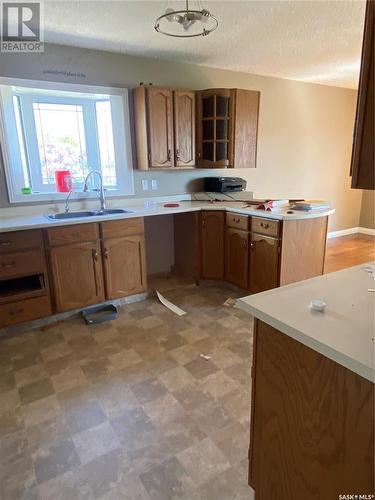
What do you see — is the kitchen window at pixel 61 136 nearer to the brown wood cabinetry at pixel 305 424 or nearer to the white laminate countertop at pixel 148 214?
the white laminate countertop at pixel 148 214

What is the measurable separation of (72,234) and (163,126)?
1460 millimetres

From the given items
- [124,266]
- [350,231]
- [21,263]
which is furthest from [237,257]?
[350,231]

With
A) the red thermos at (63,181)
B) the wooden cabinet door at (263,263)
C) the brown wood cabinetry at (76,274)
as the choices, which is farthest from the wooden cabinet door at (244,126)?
the brown wood cabinetry at (76,274)

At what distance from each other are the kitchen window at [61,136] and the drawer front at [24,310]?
38.7 inches

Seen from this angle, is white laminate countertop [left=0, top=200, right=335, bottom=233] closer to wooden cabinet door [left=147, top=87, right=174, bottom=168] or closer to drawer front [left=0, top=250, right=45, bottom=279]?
drawer front [left=0, top=250, right=45, bottom=279]

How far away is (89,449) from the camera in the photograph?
1606 mm

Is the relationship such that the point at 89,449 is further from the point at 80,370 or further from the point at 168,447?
the point at 80,370

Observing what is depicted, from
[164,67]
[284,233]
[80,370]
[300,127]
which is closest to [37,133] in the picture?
[164,67]

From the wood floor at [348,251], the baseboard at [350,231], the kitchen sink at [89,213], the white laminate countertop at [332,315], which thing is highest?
the kitchen sink at [89,213]

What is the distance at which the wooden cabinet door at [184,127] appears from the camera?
338cm

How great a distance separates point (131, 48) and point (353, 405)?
3.39m

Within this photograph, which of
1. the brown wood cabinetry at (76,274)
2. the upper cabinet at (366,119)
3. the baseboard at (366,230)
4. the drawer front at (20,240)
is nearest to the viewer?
the upper cabinet at (366,119)

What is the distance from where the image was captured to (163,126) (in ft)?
10.9

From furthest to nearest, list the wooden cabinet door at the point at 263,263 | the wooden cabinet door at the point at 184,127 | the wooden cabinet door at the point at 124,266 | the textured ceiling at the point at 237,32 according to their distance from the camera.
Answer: the wooden cabinet door at the point at 184,127 < the wooden cabinet door at the point at 124,266 < the wooden cabinet door at the point at 263,263 < the textured ceiling at the point at 237,32
